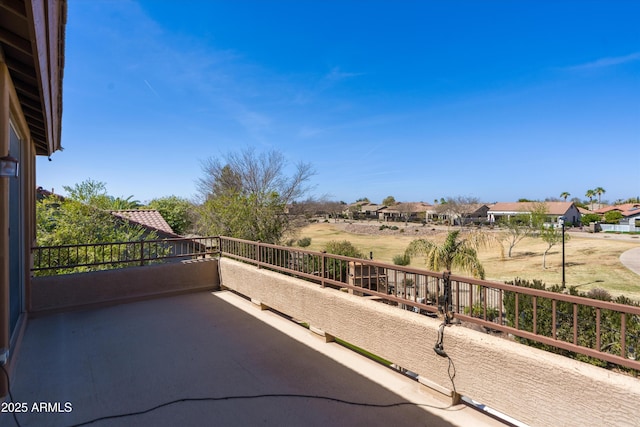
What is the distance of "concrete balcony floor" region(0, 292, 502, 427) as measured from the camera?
7.99 ft

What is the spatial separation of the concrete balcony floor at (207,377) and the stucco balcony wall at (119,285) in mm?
433

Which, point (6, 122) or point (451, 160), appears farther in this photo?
point (451, 160)

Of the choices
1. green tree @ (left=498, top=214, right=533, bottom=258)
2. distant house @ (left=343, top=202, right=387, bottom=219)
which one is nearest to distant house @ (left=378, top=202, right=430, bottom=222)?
distant house @ (left=343, top=202, right=387, bottom=219)

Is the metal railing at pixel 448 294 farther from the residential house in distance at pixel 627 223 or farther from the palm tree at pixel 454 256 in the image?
the residential house in distance at pixel 627 223

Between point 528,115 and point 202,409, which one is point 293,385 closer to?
point 202,409

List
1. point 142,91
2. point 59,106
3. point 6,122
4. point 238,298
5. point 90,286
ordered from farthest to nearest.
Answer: point 142,91, point 238,298, point 90,286, point 59,106, point 6,122

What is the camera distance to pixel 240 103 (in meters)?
19.4

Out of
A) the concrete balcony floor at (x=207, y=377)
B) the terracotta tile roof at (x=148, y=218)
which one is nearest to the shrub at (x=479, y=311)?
the concrete balcony floor at (x=207, y=377)

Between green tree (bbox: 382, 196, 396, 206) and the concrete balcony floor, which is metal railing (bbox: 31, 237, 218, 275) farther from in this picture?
green tree (bbox: 382, 196, 396, 206)

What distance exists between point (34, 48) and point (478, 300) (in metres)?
7.08

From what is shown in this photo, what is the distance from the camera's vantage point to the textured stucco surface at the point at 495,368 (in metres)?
1.75

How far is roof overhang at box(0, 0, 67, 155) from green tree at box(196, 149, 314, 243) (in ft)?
23.1

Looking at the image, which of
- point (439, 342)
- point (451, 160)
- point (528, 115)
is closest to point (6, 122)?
point (439, 342)

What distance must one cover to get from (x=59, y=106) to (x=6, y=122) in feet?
6.80
